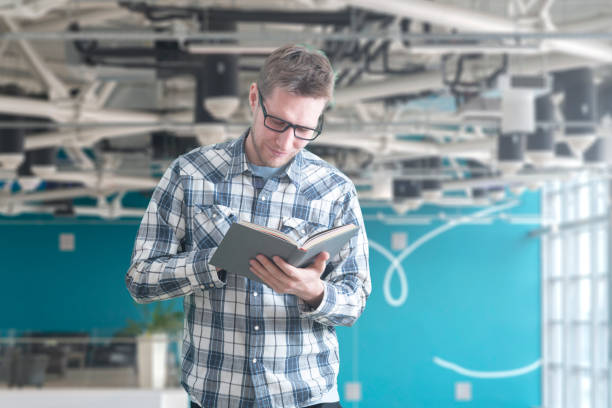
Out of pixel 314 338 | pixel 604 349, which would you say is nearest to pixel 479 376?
pixel 604 349

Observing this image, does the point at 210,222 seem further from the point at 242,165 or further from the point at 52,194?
the point at 52,194

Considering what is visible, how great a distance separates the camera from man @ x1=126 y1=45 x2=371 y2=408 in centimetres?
217

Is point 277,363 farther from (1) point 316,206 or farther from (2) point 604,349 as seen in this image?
(2) point 604,349

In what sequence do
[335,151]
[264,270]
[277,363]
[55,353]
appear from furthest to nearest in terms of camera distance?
[335,151], [55,353], [277,363], [264,270]

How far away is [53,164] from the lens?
1417 centimetres

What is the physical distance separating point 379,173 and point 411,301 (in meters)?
8.79

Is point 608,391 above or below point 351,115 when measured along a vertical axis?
below

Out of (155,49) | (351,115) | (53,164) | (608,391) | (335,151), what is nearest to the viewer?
(155,49)

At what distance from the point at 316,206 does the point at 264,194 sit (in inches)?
5.5

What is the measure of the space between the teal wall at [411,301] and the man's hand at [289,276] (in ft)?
71.6

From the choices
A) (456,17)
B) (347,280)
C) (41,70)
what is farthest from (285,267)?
(41,70)

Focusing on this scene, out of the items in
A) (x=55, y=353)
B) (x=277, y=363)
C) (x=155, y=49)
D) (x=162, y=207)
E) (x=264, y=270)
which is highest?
(x=155, y=49)

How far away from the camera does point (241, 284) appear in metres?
2.20

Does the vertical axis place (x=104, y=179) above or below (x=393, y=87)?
below
